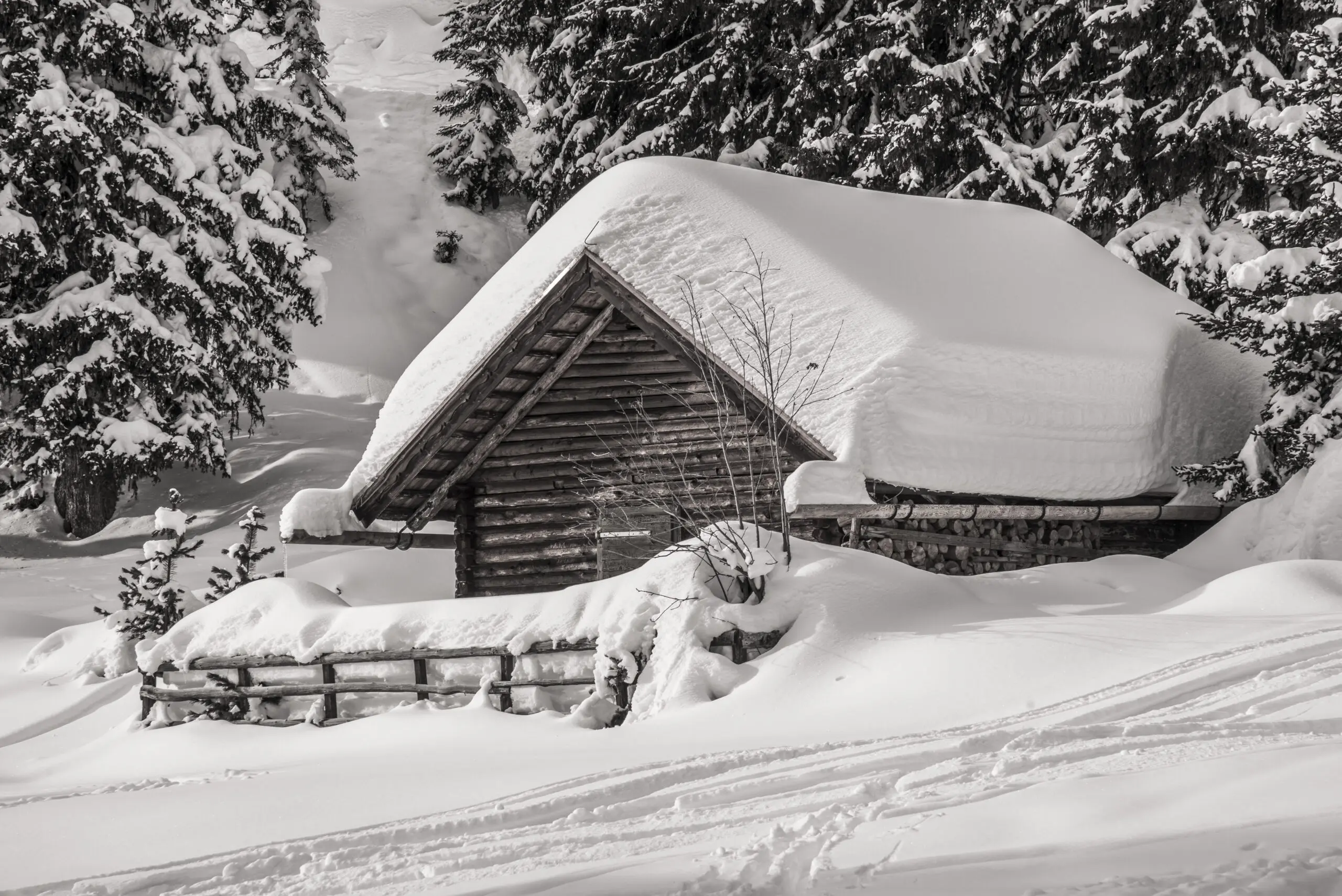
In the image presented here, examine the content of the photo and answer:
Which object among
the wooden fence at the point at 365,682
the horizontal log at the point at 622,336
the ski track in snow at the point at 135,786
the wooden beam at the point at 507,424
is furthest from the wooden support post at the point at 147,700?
the horizontal log at the point at 622,336

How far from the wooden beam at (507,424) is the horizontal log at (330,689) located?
9.75 feet

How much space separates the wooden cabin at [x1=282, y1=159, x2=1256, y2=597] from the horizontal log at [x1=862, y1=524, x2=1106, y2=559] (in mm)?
18

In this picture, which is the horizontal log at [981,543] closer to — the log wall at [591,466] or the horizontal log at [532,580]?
the log wall at [591,466]

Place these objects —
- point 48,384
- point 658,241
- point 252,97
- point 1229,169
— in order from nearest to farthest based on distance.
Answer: point 658,241, point 1229,169, point 48,384, point 252,97

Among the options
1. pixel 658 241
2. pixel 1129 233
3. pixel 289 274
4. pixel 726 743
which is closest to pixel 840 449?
pixel 658 241

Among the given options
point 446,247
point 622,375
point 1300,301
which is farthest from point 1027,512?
point 446,247

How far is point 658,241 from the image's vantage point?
457 inches

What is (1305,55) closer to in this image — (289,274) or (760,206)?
(760,206)

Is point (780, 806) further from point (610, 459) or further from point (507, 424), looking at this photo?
point (507, 424)

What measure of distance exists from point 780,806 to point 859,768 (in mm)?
659

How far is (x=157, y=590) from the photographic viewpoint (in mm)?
15188

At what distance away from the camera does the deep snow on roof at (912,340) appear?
35.6 feet

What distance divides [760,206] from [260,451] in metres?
17.5

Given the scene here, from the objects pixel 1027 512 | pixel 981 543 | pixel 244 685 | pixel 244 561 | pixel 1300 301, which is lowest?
pixel 244 561
